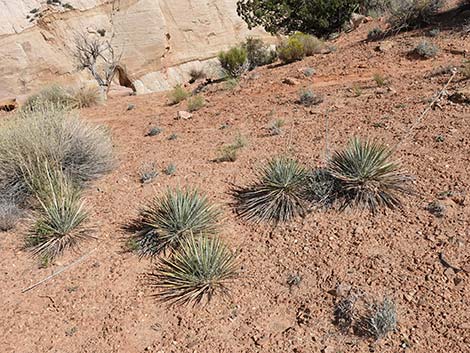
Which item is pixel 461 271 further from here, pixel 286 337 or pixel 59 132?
pixel 59 132

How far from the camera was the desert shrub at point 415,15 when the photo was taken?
425 inches

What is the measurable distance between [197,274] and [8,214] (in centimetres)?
317

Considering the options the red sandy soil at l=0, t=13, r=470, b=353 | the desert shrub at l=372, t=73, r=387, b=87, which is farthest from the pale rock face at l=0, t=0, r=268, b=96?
the red sandy soil at l=0, t=13, r=470, b=353

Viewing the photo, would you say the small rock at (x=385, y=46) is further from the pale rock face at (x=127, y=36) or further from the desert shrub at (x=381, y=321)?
the pale rock face at (x=127, y=36)

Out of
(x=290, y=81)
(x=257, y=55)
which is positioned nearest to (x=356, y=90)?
(x=290, y=81)

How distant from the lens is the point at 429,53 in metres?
8.87

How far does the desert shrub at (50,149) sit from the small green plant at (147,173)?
2.24ft

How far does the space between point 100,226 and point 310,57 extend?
806 centimetres

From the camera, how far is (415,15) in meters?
10.9

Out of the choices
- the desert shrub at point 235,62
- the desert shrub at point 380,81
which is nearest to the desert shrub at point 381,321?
the desert shrub at point 380,81

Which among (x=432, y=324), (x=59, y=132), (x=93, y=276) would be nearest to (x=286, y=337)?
(x=432, y=324)

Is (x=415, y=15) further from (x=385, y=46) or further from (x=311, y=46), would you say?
(x=311, y=46)

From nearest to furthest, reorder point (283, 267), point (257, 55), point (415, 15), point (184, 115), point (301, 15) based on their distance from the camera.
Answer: point (283, 267)
point (184, 115)
point (415, 15)
point (257, 55)
point (301, 15)

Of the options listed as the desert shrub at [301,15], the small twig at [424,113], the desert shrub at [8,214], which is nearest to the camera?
the desert shrub at [8,214]
